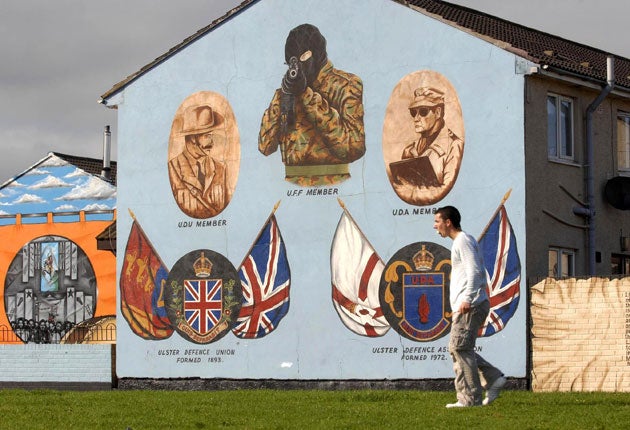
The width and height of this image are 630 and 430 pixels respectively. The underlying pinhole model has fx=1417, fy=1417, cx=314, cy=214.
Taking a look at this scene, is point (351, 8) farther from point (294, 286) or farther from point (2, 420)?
point (2, 420)

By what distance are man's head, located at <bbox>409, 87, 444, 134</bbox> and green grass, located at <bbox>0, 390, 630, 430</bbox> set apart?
23.4 feet

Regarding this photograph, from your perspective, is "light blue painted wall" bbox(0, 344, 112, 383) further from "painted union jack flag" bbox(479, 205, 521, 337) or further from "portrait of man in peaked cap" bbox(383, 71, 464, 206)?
"painted union jack flag" bbox(479, 205, 521, 337)

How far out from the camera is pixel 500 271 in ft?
82.3

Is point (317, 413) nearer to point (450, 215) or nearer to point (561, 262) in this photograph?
point (450, 215)

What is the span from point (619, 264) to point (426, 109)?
572cm

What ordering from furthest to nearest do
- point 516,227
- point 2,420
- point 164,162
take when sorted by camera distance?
point 164,162 → point 516,227 → point 2,420

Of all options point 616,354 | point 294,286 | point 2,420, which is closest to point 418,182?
point 294,286

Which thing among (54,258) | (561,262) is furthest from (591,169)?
(54,258)

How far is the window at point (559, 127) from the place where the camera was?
2661cm

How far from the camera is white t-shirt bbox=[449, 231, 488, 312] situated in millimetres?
15586

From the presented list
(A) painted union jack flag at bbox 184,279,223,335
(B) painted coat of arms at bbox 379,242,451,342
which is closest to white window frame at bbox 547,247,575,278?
(B) painted coat of arms at bbox 379,242,451,342

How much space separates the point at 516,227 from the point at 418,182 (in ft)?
7.00

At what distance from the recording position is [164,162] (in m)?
29.8

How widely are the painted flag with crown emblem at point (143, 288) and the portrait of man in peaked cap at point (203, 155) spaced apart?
132 centimetres
